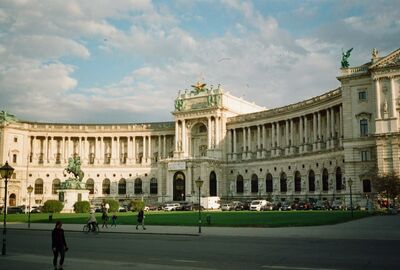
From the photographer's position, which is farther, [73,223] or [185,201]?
[185,201]

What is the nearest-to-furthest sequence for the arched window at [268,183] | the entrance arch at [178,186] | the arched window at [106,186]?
the arched window at [268,183] < the entrance arch at [178,186] < the arched window at [106,186]

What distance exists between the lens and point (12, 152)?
415ft

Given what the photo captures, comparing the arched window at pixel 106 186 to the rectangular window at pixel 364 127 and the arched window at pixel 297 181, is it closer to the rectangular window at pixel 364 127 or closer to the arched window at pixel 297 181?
the arched window at pixel 297 181

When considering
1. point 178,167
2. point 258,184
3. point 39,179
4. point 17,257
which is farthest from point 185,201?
point 17,257

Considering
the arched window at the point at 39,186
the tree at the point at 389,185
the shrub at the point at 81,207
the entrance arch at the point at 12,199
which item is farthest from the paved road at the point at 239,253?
the arched window at the point at 39,186

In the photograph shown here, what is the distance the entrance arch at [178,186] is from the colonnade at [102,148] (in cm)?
1496

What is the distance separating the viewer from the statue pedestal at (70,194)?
277 feet

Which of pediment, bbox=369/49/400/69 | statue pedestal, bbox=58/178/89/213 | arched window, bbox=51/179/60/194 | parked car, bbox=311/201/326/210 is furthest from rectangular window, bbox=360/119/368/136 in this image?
arched window, bbox=51/179/60/194

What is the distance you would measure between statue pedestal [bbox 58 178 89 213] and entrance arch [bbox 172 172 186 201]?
121 ft

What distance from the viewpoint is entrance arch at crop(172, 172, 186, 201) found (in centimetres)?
11912

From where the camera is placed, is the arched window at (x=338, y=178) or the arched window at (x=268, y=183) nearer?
the arched window at (x=338, y=178)

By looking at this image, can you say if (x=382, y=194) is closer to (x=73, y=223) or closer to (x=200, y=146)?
(x=73, y=223)

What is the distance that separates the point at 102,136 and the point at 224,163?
37265 millimetres

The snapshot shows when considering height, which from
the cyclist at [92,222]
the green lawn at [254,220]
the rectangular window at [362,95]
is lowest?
the green lawn at [254,220]
